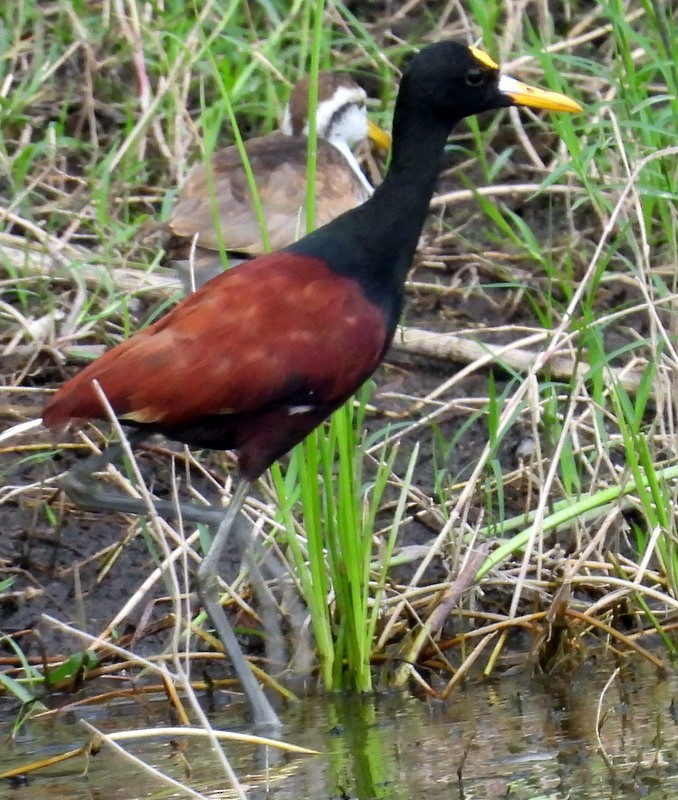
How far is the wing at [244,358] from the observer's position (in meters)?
3.38

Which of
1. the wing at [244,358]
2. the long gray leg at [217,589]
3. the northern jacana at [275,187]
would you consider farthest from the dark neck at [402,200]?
the northern jacana at [275,187]

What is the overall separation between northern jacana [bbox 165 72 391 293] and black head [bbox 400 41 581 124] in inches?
36.9

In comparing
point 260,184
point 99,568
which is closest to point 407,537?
point 99,568

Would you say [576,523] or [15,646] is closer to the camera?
[15,646]

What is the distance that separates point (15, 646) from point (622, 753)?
1408 mm

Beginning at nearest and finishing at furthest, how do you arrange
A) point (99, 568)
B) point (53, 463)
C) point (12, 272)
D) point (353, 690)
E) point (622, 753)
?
point (622, 753)
point (353, 690)
point (99, 568)
point (53, 463)
point (12, 272)

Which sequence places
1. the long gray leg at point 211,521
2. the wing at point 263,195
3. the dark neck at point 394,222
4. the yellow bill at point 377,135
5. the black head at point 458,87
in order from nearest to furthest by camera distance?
the long gray leg at point 211,521 < the dark neck at point 394,222 < the black head at point 458,87 < the wing at point 263,195 < the yellow bill at point 377,135

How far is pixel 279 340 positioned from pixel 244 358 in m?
0.09

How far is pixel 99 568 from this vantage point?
4152 mm

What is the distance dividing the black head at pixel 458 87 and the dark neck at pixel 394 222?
26mm

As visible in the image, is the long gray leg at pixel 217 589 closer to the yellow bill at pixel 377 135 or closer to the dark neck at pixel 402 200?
the dark neck at pixel 402 200

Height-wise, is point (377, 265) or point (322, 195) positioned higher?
point (377, 265)

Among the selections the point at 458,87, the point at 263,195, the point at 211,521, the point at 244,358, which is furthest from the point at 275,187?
the point at 244,358

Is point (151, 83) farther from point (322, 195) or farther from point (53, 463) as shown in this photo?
point (53, 463)
